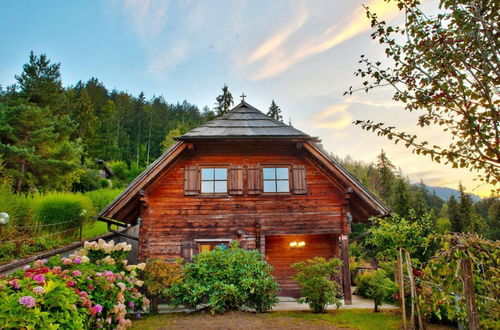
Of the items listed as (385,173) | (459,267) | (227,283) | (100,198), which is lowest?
(227,283)

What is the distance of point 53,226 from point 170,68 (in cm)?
1120

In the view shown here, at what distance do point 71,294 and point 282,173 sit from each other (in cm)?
790

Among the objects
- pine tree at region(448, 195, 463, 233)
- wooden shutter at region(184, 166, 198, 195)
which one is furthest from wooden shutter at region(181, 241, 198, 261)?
pine tree at region(448, 195, 463, 233)

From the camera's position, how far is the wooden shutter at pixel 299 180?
10.9m

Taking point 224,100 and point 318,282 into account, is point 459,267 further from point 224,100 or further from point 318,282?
point 224,100

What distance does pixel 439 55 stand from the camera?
3760 millimetres

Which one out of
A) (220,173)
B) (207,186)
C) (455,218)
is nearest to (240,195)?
(220,173)

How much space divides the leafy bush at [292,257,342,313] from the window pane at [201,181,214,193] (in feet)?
13.9

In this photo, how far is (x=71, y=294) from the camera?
4656mm

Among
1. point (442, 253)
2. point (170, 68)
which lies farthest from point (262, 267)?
point (170, 68)

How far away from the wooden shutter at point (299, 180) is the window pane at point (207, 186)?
301 cm

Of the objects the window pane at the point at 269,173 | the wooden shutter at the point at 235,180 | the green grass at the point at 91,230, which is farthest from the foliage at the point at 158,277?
the green grass at the point at 91,230

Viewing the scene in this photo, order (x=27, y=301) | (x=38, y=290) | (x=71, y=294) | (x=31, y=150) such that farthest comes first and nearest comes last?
1. (x=31, y=150)
2. (x=71, y=294)
3. (x=38, y=290)
4. (x=27, y=301)

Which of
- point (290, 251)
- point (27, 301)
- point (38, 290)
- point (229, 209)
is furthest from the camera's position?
point (290, 251)
